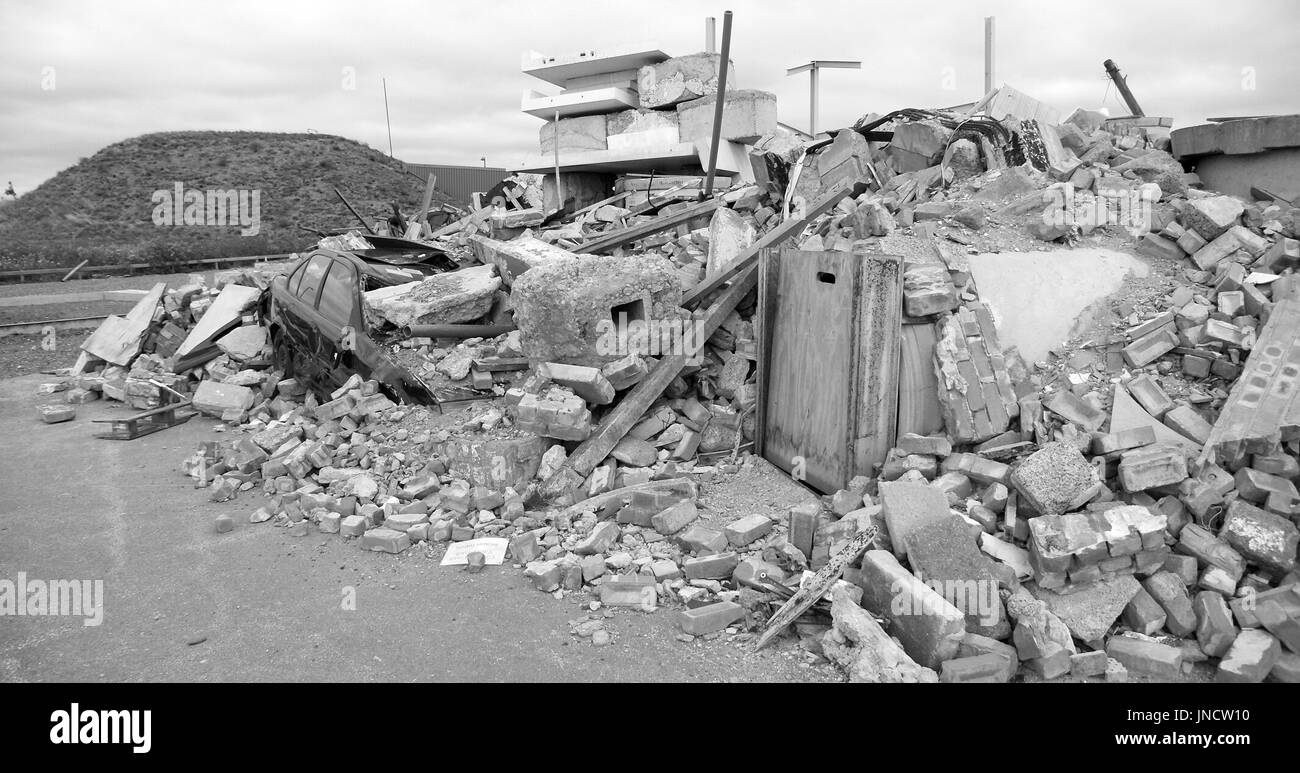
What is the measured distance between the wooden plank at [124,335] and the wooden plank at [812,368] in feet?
31.8

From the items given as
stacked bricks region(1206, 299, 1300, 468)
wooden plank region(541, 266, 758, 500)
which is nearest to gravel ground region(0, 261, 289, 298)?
Result: wooden plank region(541, 266, 758, 500)

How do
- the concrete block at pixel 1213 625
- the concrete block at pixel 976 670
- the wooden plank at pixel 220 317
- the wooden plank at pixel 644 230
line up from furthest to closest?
the wooden plank at pixel 220 317 → the wooden plank at pixel 644 230 → the concrete block at pixel 1213 625 → the concrete block at pixel 976 670

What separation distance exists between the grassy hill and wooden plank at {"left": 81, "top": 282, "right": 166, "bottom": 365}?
15.4 meters

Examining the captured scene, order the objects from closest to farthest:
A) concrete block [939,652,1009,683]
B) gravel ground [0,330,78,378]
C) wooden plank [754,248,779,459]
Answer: concrete block [939,652,1009,683] < wooden plank [754,248,779,459] < gravel ground [0,330,78,378]

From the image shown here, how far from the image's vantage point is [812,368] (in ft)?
17.4

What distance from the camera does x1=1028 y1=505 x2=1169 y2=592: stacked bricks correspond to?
12.2ft

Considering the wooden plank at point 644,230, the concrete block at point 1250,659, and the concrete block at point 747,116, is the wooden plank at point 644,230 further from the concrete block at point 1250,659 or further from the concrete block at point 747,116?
the concrete block at point 1250,659

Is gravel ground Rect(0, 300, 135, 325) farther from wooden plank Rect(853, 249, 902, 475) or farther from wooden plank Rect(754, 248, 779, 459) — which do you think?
wooden plank Rect(853, 249, 902, 475)

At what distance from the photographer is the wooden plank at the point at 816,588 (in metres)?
3.79

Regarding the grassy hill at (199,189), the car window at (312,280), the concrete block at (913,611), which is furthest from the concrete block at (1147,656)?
the grassy hill at (199,189)

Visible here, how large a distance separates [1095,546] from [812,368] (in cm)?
213

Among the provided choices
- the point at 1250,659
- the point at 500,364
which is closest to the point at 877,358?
the point at 1250,659

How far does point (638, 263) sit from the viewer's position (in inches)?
239

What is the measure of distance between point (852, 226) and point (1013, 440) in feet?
8.02
